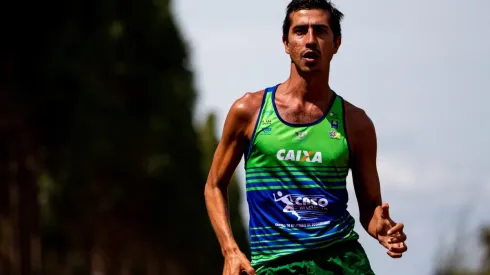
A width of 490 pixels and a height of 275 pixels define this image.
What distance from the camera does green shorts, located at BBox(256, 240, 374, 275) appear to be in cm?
916

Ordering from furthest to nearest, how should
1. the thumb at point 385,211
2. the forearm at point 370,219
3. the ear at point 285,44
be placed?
1. the forearm at point 370,219
2. the ear at point 285,44
3. the thumb at point 385,211

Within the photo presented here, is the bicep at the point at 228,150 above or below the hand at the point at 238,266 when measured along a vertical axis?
above

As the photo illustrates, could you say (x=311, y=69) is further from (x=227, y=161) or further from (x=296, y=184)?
(x=227, y=161)

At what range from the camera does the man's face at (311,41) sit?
892 centimetres

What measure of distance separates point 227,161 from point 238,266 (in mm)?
696

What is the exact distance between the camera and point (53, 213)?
57688 mm

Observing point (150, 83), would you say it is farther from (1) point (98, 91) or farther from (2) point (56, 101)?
(2) point (56, 101)

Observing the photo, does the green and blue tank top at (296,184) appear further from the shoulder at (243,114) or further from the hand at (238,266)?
the hand at (238,266)

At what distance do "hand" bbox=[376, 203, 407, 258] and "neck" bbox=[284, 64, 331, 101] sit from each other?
0.79m

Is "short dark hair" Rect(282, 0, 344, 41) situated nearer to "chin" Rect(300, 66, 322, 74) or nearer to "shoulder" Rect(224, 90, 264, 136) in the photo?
"chin" Rect(300, 66, 322, 74)

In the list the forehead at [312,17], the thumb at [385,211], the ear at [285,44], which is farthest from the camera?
the ear at [285,44]

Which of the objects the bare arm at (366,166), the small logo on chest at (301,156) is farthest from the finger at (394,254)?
the small logo on chest at (301,156)

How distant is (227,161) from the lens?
369 inches

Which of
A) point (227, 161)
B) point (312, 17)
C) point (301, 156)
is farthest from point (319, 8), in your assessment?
point (227, 161)
